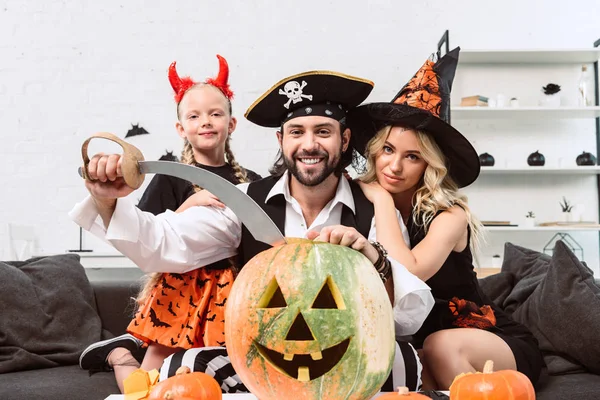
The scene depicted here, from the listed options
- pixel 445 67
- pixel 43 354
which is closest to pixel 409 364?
pixel 445 67

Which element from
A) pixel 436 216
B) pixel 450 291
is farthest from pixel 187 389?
pixel 450 291

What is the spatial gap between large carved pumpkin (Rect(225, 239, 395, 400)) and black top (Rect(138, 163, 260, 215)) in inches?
50.6

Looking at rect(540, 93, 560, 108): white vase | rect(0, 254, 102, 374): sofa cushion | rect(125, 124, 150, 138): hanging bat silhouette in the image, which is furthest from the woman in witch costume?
rect(125, 124, 150, 138): hanging bat silhouette

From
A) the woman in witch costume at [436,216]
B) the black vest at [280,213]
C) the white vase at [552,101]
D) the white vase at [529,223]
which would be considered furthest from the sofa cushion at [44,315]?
the white vase at [552,101]

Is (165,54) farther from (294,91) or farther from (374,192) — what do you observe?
(374,192)

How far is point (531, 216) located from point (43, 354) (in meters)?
3.61

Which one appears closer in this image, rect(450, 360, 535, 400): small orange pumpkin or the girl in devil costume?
rect(450, 360, 535, 400): small orange pumpkin

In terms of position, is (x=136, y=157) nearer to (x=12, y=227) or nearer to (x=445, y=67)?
(x=445, y=67)

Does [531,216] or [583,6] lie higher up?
[583,6]

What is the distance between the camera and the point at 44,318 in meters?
2.53

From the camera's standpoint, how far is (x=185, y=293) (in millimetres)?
1819

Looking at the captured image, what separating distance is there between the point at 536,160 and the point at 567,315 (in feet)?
8.77

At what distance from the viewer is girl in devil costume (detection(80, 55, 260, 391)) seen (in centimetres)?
177

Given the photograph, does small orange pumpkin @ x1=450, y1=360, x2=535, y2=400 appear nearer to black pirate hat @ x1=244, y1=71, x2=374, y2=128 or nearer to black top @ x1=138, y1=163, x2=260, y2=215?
black pirate hat @ x1=244, y1=71, x2=374, y2=128
